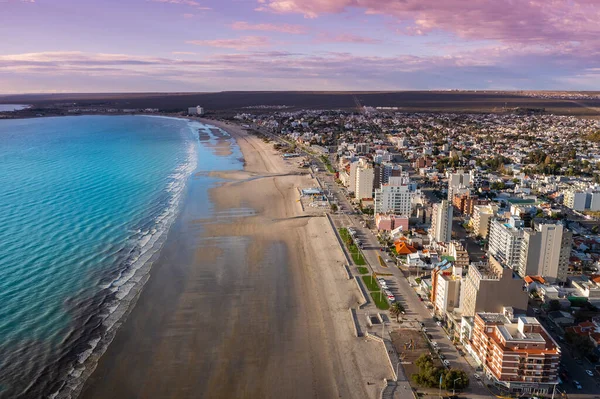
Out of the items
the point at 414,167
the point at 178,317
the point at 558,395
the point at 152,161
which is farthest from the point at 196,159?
the point at 558,395

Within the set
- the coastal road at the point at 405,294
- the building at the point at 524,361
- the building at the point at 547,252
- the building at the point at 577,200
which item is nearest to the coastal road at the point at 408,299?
the coastal road at the point at 405,294

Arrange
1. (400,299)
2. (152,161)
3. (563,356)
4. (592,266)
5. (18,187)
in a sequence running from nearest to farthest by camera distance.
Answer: (563,356) < (400,299) < (592,266) < (18,187) < (152,161)

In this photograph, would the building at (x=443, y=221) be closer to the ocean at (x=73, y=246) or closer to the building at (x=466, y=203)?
the building at (x=466, y=203)

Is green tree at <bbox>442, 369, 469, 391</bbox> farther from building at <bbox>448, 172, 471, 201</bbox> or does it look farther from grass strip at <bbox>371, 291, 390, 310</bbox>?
building at <bbox>448, 172, 471, 201</bbox>

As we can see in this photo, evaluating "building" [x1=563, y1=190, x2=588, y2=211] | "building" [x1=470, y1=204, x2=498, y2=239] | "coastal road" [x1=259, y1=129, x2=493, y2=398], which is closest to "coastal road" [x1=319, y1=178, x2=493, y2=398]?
"coastal road" [x1=259, y1=129, x2=493, y2=398]

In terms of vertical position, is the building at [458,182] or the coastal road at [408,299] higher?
the building at [458,182]

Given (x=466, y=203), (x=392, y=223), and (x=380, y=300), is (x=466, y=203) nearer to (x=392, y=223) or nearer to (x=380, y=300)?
(x=392, y=223)

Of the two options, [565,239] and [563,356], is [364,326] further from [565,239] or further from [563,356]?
[565,239]
